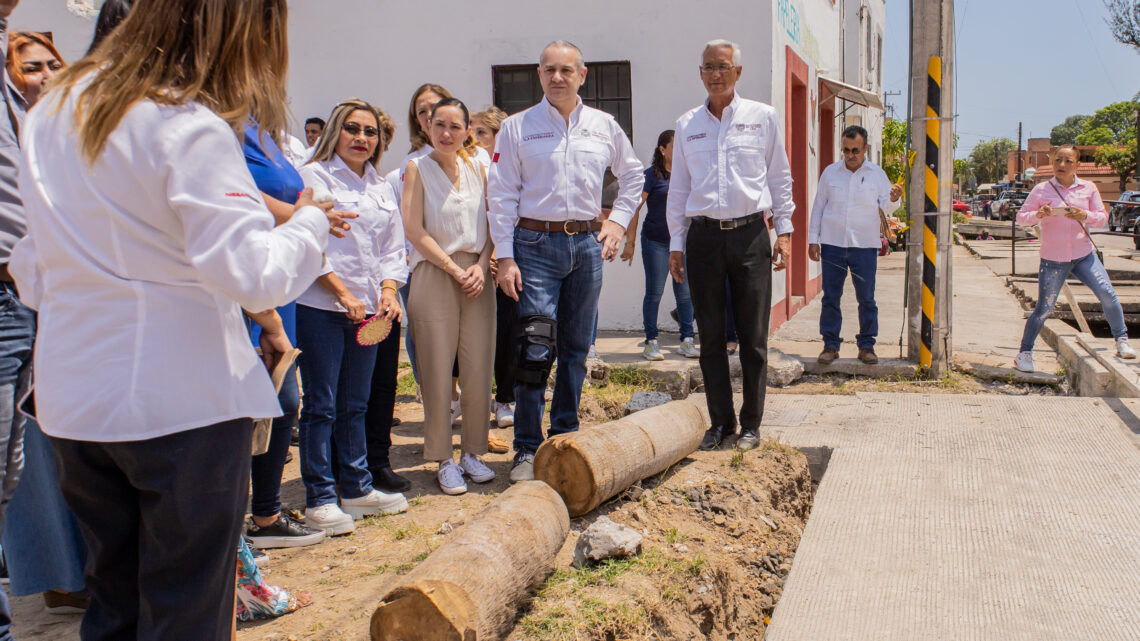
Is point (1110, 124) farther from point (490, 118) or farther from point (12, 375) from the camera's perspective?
point (12, 375)

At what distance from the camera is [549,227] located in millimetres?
4473

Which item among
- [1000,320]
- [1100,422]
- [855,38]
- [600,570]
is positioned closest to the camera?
[600,570]

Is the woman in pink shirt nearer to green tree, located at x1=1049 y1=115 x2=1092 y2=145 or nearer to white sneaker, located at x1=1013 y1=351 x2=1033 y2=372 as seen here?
white sneaker, located at x1=1013 y1=351 x2=1033 y2=372

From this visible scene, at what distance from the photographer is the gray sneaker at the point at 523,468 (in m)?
4.37

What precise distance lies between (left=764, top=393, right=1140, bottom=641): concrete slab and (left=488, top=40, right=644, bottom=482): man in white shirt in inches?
58.2

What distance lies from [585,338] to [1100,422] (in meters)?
3.07

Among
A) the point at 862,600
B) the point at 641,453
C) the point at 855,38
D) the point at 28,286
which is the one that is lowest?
the point at 862,600

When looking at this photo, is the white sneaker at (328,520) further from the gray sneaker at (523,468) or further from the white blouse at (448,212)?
the white blouse at (448,212)

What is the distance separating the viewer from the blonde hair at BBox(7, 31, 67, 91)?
3.14 meters

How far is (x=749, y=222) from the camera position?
4.81 metres

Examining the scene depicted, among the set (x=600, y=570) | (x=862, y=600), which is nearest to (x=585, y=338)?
(x=600, y=570)

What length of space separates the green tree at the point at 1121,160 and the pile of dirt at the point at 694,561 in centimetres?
6100

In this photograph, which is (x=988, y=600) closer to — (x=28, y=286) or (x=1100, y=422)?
(x=1100, y=422)

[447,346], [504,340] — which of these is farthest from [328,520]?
[504,340]
